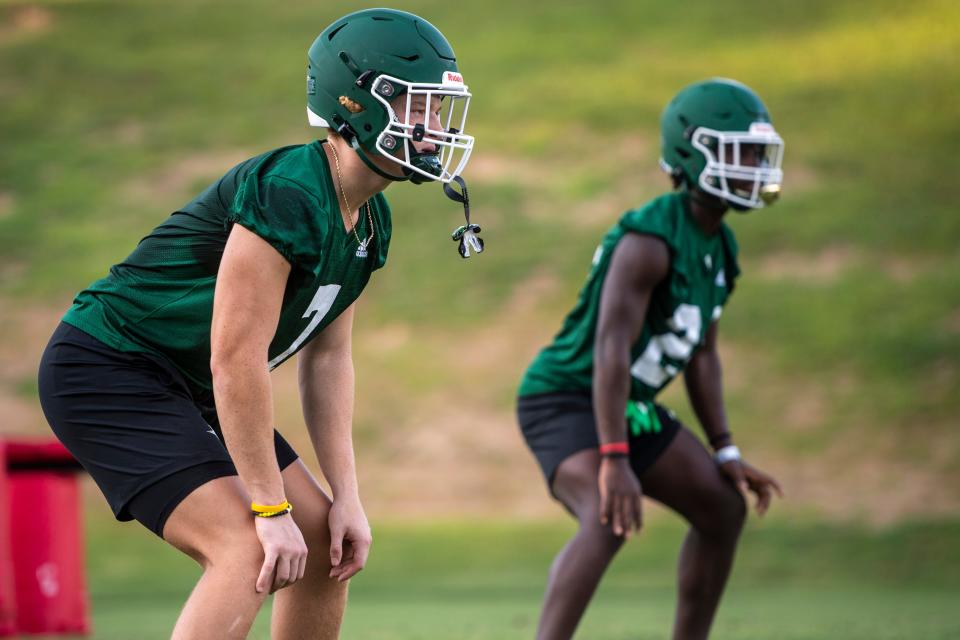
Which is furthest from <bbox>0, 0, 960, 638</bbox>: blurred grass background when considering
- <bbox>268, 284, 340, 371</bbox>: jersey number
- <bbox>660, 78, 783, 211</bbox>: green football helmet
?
<bbox>268, 284, 340, 371</bbox>: jersey number

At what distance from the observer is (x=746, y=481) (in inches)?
186

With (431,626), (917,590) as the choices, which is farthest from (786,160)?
(431,626)

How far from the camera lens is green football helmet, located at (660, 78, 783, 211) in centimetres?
476

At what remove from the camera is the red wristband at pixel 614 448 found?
14.3ft

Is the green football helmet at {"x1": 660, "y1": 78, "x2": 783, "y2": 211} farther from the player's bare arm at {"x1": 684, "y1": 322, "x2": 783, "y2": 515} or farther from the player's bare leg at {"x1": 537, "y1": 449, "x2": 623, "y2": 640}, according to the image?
the player's bare leg at {"x1": 537, "y1": 449, "x2": 623, "y2": 640}

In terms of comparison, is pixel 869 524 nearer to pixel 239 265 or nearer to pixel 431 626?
pixel 431 626

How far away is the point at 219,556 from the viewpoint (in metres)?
2.86

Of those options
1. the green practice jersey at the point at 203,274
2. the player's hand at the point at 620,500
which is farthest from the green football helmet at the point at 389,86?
the player's hand at the point at 620,500

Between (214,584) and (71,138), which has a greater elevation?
(71,138)

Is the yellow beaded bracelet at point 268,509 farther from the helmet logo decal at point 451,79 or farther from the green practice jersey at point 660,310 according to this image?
the green practice jersey at point 660,310

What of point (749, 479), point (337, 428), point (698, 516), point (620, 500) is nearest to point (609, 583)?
point (749, 479)

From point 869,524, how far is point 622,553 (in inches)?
85.8

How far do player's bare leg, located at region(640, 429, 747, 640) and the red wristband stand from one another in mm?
253

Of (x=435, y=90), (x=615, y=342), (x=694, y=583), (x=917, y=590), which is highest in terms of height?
(x=435, y=90)
